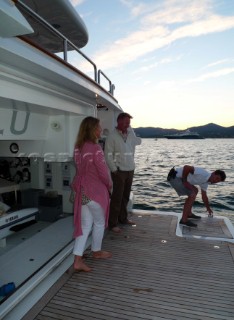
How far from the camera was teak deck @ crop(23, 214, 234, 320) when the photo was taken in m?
2.58

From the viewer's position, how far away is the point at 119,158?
4574 millimetres

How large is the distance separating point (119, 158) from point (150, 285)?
2126 mm

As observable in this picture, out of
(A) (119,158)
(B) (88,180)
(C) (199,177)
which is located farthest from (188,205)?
(B) (88,180)

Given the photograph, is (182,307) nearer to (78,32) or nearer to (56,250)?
(56,250)

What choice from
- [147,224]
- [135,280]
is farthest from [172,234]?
[135,280]

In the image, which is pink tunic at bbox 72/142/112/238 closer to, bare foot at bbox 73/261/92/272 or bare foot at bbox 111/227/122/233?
bare foot at bbox 73/261/92/272

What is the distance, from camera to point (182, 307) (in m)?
2.67

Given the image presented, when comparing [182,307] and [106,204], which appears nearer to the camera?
[182,307]

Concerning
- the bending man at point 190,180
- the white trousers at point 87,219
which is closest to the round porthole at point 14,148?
the white trousers at point 87,219

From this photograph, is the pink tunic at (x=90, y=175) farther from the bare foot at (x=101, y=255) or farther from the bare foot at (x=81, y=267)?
the bare foot at (x=101, y=255)

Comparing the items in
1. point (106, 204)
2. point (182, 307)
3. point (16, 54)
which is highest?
point (16, 54)

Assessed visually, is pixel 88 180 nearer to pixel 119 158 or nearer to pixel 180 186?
pixel 119 158

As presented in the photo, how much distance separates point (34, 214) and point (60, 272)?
7.18 feet

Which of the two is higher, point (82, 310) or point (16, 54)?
point (16, 54)
